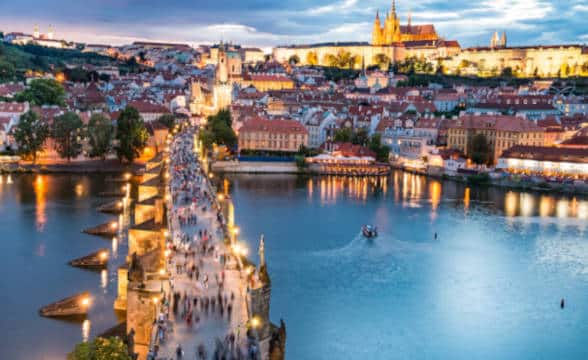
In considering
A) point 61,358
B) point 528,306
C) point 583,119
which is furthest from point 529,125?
point 61,358

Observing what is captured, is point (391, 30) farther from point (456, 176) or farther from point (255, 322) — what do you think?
point (255, 322)

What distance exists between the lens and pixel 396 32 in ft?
298

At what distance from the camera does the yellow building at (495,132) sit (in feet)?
117

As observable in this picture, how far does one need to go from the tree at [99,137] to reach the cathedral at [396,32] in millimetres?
59683

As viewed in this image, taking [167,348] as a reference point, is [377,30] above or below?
above

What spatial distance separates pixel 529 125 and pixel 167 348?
3255 cm

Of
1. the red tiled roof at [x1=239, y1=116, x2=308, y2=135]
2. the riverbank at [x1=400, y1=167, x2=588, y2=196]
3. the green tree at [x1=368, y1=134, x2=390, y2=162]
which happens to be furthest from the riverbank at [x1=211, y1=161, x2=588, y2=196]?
the red tiled roof at [x1=239, y1=116, x2=308, y2=135]

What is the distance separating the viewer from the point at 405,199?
27203mm

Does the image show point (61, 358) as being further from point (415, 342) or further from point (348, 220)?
point (348, 220)

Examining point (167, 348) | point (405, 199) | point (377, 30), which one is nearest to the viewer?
point (167, 348)

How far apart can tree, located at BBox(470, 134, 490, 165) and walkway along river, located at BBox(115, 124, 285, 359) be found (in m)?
22.4

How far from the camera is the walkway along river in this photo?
308 inches

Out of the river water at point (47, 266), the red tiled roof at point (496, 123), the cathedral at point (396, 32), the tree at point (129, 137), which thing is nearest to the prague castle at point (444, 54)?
the cathedral at point (396, 32)

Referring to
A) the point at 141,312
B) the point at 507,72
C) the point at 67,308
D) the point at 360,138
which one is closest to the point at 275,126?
the point at 360,138
